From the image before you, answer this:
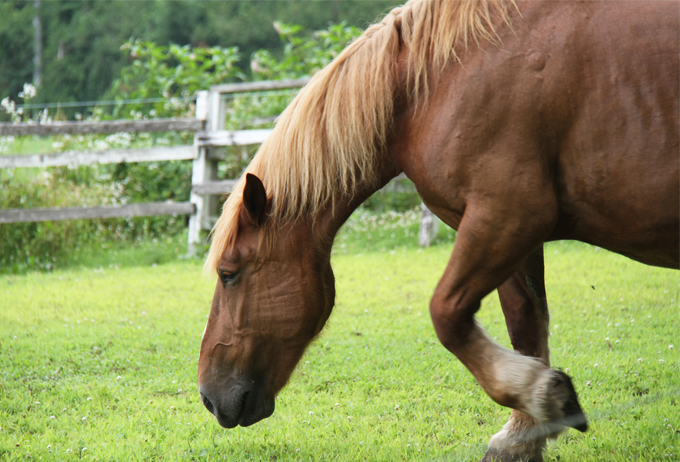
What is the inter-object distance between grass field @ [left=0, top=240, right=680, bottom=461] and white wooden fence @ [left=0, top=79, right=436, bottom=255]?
2.01 m

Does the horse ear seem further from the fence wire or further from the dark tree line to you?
the dark tree line

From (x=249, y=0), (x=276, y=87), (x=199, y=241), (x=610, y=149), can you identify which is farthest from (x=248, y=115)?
(x=249, y=0)

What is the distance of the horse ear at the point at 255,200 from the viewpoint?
226cm

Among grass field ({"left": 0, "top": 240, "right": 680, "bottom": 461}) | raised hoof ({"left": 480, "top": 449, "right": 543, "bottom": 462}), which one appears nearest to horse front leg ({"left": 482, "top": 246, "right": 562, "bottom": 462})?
raised hoof ({"left": 480, "top": 449, "right": 543, "bottom": 462})

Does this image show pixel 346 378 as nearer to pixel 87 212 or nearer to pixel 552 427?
pixel 552 427

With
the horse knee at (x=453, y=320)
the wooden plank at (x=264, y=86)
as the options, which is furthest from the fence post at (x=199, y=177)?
the horse knee at (x=453, y=320)

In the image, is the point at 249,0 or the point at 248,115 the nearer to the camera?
the point at 248,115

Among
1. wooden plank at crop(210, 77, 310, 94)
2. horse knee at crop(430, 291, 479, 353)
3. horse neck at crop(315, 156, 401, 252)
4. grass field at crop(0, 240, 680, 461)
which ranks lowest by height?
grass field at crop(0, 240, 680, 461)

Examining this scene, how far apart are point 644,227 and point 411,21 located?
115 centimetres

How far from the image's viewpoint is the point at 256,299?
2.46 m

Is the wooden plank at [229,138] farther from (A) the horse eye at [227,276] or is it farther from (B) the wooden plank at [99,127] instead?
(A) the horse eye at [227,276]

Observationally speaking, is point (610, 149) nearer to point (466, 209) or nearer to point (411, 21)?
point (466, 209)

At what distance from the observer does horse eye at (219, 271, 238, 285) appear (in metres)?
2.47

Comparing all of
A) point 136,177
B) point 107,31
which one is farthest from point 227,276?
point 107,31
